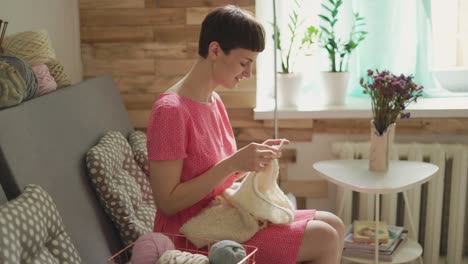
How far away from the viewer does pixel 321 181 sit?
2.74 metres

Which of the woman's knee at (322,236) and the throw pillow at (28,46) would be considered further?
the throw pillow at (28,46)

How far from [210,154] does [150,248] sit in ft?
1.20

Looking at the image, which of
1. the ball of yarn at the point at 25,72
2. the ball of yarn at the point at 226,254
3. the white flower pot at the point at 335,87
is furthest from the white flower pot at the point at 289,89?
the ball of yarn at the point at 226,254

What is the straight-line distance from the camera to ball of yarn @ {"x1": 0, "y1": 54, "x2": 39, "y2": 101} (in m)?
1.74

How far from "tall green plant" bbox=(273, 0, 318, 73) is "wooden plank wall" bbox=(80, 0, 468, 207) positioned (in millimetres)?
186

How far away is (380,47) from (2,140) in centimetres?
174

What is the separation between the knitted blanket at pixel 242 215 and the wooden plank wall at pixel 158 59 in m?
0.91

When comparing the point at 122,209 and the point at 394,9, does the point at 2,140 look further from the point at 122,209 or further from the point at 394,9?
the point at 394,9

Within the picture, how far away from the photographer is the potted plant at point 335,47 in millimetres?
2652

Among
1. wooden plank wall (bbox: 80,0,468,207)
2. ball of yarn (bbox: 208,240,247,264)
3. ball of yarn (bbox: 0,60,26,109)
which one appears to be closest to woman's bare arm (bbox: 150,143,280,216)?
ball of yarn (bbox: 208,240,247,264)

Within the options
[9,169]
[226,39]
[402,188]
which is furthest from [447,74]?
[9,169]

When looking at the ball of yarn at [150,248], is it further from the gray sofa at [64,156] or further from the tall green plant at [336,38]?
the tall green plant at [336,38]

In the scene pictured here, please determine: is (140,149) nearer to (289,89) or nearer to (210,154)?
(210,154)

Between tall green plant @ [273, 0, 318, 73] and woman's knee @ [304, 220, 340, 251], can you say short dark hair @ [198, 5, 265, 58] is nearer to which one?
woman's knee @ [304, 220, 340, 251]
